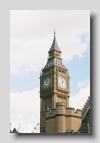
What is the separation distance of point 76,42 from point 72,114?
381 mm

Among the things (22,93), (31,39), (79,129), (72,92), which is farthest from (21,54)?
(79,129)

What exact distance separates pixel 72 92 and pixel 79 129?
20cm

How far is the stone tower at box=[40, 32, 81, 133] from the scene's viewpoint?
4.50 ft

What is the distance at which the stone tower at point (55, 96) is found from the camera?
53.9 inches

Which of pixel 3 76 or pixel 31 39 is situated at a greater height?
pixel 31 39

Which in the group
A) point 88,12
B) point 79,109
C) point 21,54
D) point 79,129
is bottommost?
point 79,129

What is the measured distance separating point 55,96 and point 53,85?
6 centimetres

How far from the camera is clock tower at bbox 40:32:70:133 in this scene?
138 cm

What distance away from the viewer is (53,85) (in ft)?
4.58

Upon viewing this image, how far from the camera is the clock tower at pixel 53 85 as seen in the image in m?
1.38

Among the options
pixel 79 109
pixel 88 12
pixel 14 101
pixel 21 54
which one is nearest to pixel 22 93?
pixel 14 101

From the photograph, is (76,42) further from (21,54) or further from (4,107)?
(4,107)

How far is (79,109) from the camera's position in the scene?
138cm

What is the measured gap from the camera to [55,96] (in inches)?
54.7
